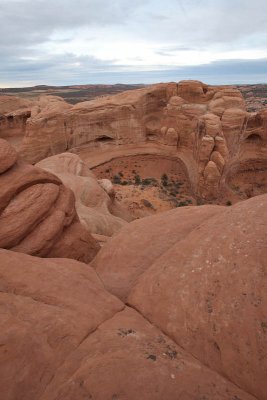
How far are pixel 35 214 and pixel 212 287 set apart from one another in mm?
4362

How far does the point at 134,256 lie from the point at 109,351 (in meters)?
3.13

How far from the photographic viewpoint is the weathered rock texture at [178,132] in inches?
981

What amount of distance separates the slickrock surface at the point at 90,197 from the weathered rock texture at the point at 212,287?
482 centimetres

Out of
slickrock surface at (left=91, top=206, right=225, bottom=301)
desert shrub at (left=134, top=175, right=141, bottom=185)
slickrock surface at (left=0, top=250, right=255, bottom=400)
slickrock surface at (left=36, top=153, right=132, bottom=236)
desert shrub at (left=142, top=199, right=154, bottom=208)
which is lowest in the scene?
desert shrub at (left=134, top=175, right=141, bottom=185)

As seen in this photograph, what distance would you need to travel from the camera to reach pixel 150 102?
32.7 meters

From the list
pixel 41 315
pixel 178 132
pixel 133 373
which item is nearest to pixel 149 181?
pixel 178 132

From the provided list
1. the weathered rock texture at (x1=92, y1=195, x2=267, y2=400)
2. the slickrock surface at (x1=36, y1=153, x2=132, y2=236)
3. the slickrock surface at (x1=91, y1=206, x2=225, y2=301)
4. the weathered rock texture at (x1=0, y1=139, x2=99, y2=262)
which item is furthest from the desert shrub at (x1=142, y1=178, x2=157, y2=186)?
the weathered rock texture at (x1=92, y1=195, x2=267, y2=400)

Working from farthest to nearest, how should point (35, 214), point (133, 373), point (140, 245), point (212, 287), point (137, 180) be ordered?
point (137, 180), point (140, 245), point (35, 214), point (212, 287), point (133, 373)

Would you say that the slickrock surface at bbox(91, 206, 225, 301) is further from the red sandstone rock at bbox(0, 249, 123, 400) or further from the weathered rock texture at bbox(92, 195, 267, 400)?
the red sandstone rock at bbox(0, 249, 123, 400)

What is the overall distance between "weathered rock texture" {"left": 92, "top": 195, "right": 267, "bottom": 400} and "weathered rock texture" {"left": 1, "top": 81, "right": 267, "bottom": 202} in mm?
18222

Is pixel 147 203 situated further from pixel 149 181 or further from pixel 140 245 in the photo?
pixel 140 245

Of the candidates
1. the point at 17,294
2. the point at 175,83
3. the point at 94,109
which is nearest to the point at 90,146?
the point at 94,109

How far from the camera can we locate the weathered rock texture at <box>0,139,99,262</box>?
6.76 meters

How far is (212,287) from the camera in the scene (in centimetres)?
498
